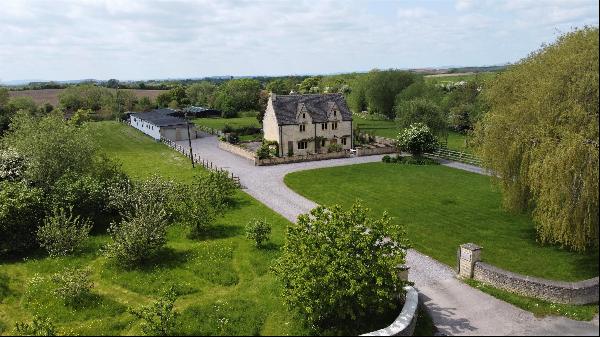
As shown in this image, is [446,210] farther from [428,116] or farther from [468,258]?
[428,116]

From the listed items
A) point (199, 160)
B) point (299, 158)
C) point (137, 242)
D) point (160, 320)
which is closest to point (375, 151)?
point (299, 158)

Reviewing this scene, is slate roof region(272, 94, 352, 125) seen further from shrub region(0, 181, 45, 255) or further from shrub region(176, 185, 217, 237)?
shrub region(0, 181, 45, 255)

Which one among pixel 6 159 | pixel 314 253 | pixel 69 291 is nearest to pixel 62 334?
pixel 69 291

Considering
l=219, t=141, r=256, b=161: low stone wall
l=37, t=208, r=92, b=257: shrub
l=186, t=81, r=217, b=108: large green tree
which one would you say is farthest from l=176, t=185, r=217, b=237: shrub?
l=186, t=81, r=217, b=108: large green tree

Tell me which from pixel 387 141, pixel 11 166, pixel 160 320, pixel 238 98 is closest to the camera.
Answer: pixel 160 320

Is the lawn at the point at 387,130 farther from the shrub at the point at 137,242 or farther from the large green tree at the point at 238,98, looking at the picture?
the shrub at the point at 137,242

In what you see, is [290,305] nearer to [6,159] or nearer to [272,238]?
[272,238]
